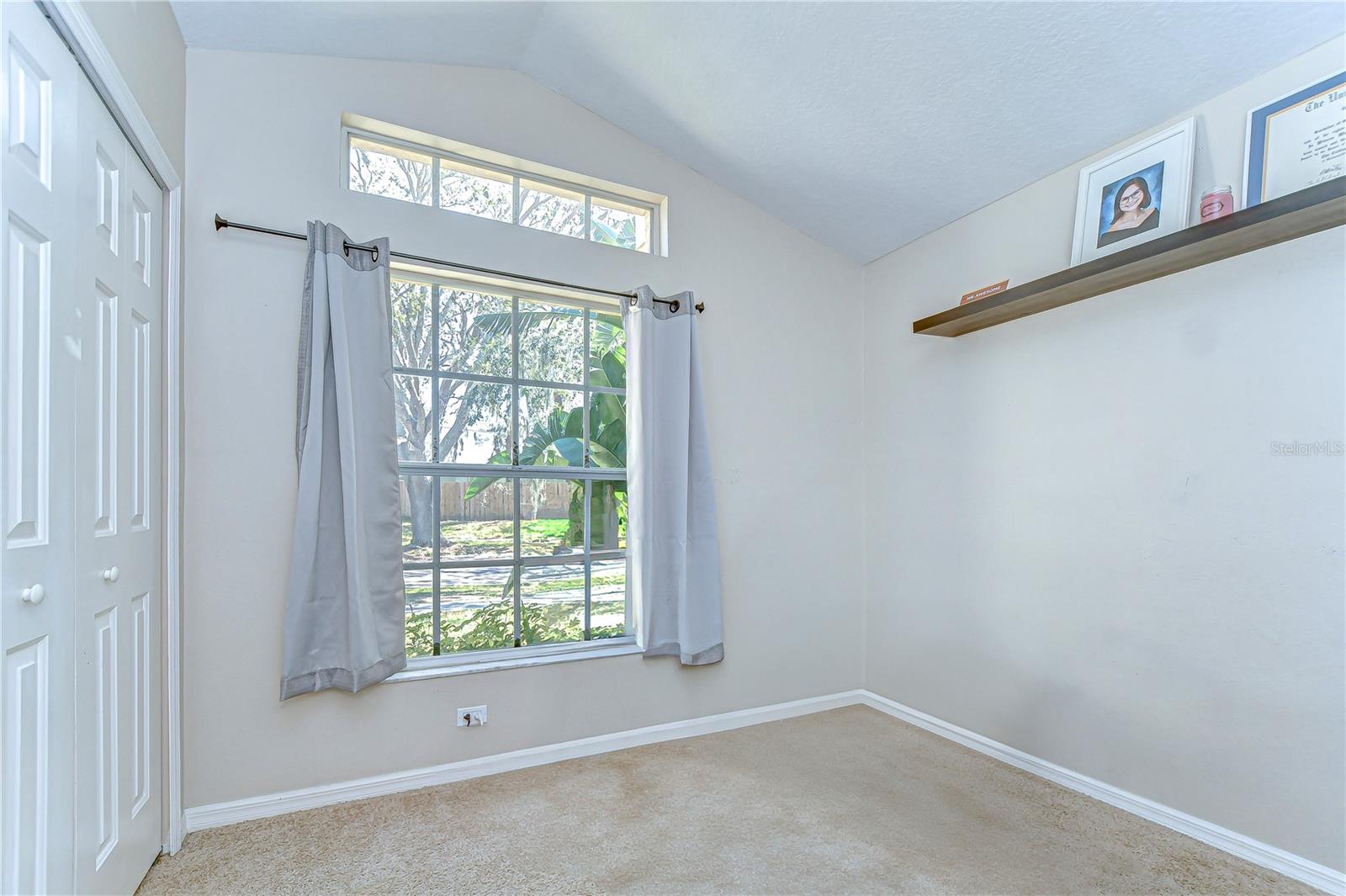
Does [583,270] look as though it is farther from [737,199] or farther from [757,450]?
[757,450]

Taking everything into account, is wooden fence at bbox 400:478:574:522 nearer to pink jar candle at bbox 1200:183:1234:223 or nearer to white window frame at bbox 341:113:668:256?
white window frame at bbox 341:113:668:256

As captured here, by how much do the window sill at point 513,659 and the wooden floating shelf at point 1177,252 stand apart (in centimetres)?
212

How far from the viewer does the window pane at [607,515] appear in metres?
3.02

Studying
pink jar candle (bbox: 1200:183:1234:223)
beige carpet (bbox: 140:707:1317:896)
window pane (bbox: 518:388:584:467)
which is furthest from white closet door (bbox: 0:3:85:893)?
pink jar candle (bbox: 1200:183:1234:223)

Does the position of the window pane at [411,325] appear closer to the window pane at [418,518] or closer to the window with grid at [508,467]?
the window with grid at [508,467]

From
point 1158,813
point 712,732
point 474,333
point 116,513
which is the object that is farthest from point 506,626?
point 1158,813

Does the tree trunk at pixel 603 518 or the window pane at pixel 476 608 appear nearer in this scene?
the window pane at pixel 476 608

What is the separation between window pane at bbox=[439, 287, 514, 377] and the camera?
8.90 feet

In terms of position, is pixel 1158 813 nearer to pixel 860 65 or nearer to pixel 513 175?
pixel 860 65

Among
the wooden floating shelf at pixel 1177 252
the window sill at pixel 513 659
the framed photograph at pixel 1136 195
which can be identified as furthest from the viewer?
the window sill at pixel 513 659

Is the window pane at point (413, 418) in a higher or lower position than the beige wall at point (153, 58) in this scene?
lower

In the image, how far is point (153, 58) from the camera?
6.24 feet

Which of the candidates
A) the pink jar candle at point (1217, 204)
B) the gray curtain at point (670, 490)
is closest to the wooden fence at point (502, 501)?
the gray curtain at point (670, 490)

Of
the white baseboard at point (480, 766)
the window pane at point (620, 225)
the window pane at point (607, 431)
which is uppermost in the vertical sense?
the window pane at point (620, 225)
